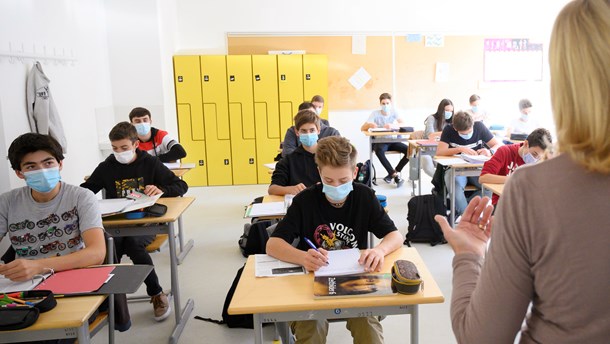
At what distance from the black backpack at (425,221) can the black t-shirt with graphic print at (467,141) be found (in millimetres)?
793

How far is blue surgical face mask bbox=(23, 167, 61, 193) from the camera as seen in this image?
7.86ft

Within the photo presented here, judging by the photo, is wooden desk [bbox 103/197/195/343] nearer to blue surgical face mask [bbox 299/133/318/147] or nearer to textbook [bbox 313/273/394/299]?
blue surgical face mask [bbox 299/133/318/147]

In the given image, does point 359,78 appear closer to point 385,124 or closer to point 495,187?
point 385,124

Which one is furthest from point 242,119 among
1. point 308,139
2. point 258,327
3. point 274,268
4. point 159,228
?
point 258,327

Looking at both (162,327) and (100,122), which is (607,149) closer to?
(162,327)

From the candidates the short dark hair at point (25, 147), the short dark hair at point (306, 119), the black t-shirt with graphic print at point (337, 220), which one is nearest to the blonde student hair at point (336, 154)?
the black t-shirt with graphic print at point (337, 220)

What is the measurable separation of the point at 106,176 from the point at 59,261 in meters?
1.53

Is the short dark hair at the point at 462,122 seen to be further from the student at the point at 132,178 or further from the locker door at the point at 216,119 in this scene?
the locker door at the point at 216,119

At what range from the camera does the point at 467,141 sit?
17.4 ft

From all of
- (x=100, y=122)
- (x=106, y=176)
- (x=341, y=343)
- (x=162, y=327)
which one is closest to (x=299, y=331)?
(x=341, y=343)

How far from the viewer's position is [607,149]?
74 centimetres

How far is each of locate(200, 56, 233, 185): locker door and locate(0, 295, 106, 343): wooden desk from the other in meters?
6.10

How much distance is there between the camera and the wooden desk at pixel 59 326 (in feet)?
5.47

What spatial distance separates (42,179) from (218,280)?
1876 mm
